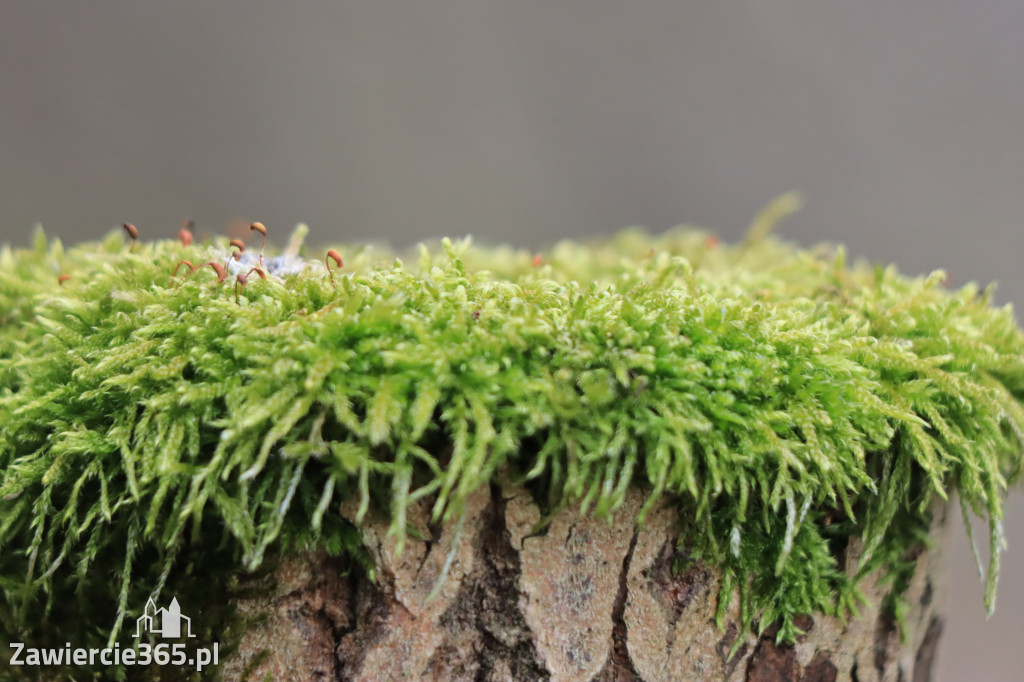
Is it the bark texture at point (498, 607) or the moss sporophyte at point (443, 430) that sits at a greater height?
the moss sporophyte at point (443, 430)

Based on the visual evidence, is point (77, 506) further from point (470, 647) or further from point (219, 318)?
point (470, 647)

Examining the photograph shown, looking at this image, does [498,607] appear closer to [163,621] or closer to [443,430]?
[443,430]

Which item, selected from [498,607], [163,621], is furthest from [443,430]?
[163,621]

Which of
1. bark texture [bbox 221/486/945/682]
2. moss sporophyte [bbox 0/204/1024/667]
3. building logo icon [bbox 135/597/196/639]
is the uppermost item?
moss sporophyte [bbox 0/204/1024/667]

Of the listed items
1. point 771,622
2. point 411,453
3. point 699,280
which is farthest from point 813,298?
point 411,453

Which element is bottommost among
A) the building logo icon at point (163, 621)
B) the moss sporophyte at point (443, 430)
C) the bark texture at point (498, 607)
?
the building logo icon at point (163, 621)

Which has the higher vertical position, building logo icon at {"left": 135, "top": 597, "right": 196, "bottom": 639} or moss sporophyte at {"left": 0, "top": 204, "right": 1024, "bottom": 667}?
moss sporophyte at {"left": 0, "top": 204, "right": 1024, "bottom": 667}
